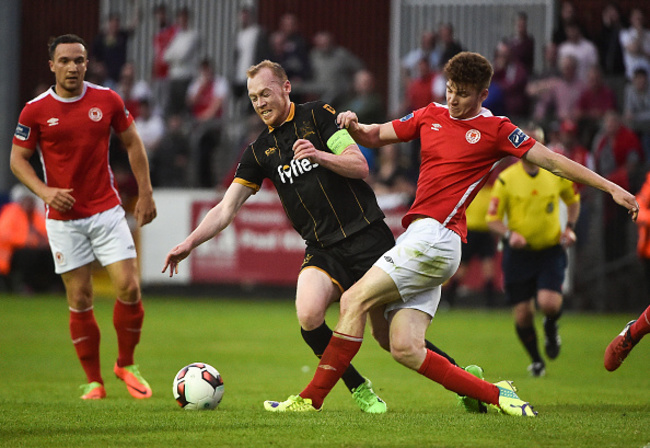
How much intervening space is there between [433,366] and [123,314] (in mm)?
3002

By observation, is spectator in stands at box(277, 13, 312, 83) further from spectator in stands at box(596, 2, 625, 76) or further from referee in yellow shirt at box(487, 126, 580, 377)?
referee in yellow shirt at box(487, 126, 580, 377)

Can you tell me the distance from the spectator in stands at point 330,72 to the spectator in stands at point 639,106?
204 inches

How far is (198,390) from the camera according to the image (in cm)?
689

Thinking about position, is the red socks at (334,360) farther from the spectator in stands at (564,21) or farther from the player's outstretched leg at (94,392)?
the spectator in stands at (564,21)

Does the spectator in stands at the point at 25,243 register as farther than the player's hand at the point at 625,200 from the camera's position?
Yes

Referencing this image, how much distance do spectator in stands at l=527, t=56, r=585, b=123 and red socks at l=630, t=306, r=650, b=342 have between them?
9.87 m

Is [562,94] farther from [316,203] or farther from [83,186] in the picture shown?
[316,203]

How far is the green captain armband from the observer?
21.3ft

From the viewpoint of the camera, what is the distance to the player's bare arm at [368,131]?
21.4 feet

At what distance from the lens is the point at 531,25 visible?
18.8m

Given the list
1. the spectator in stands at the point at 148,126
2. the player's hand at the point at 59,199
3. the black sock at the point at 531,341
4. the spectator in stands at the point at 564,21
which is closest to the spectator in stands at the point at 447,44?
the spectator in stands at the point at 564,21

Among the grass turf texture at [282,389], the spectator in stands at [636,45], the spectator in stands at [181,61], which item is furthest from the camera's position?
the spectator in stands at [181,61]

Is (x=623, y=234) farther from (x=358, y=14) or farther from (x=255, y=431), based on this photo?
(x=255, y=431)

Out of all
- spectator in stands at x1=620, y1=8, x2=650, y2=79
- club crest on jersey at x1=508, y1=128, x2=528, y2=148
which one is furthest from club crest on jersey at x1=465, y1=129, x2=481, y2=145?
spectator in stands at x1=620, y1=8, x2=650, y2=79
